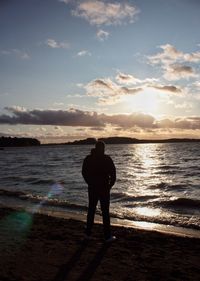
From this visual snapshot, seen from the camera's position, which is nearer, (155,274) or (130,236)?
(155,274)

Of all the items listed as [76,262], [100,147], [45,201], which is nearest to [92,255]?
[76,262]

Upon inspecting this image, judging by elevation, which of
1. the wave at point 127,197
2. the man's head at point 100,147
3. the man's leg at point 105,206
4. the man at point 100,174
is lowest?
the wave at point 127,197

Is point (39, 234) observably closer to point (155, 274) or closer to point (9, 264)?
point (9, 264)

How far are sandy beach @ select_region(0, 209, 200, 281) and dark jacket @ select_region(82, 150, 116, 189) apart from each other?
52.2 inches

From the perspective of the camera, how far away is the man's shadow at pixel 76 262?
602 cm

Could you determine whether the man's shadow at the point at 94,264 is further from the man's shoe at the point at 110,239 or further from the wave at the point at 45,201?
the wave at the point at 45,201

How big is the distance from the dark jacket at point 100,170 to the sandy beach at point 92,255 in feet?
4.35

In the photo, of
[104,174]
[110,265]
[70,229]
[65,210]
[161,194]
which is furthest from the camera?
[161,194]

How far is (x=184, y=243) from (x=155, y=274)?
2.60m

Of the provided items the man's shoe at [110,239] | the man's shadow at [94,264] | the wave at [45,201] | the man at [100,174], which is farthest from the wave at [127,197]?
the man's shadow at [94,264]

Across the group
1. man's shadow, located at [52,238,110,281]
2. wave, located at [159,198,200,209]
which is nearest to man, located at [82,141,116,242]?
man's shadow, located at [52,238,110,281]

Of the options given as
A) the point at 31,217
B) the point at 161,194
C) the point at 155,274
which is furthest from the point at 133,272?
the point at 161,194

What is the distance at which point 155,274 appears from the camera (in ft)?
20.7

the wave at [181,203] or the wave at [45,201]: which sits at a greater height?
the wave at [181,203]
